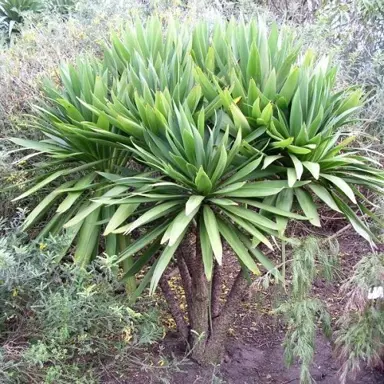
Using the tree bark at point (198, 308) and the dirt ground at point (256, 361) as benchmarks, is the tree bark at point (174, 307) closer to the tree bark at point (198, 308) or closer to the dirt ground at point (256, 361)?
the tree bark at point (198, 308)

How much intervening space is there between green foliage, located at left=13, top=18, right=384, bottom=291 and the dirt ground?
770 mm

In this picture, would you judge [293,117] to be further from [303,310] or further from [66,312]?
[66,312]

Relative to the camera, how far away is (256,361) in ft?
12.4

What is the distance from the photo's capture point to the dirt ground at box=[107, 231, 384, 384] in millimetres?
3409

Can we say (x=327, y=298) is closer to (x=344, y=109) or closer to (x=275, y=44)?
(x=344, y=109)

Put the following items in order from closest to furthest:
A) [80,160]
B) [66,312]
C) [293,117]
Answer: [66,312], [293,117], [80,160]

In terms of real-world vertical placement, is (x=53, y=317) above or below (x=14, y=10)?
below

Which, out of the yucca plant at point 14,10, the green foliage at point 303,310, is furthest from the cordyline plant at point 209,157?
the yucca plant at point 14,10

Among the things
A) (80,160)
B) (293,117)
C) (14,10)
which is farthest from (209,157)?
(14,10)

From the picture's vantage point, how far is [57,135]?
3555 millimetres

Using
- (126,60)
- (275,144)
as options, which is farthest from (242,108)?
(126,60)

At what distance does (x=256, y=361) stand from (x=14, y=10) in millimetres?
6497

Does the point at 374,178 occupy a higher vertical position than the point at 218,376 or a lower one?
higher

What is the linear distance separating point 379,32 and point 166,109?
4282mm
